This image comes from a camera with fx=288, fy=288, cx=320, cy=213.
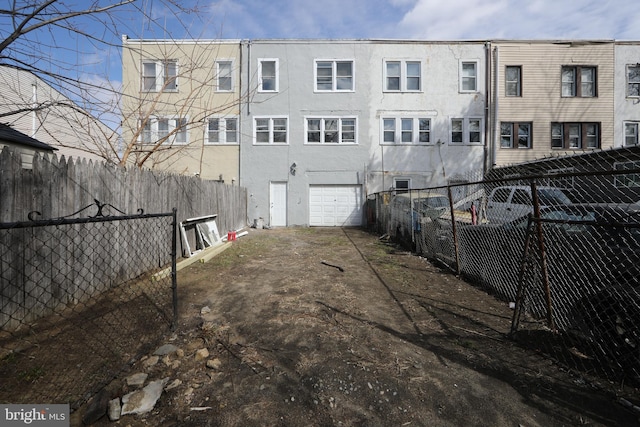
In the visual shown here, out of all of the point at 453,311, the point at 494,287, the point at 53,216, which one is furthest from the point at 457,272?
the point at 53,216

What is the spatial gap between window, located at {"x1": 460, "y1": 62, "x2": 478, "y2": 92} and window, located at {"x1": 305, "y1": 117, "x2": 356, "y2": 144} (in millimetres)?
6405

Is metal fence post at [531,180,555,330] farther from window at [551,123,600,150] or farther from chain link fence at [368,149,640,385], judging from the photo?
window at [551,123,600,150]

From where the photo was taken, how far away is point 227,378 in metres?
2.55

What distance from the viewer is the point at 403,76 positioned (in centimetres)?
1581

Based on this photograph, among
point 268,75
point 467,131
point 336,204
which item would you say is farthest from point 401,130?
point 268,75

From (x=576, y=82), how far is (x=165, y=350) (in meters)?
22.0

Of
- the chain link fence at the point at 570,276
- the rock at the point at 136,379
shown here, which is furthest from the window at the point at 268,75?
the rock at the point at 136,379

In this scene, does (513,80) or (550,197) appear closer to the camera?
(550,197)

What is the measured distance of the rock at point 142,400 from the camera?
213 centimetres

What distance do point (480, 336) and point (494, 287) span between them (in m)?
1.75

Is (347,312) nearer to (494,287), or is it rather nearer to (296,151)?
(494,287)

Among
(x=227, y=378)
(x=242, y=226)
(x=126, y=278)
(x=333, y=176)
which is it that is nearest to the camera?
(x=227, y=378)

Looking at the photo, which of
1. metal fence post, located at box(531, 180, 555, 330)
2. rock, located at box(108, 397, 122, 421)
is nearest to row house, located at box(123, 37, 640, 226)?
metal fence post, located at box(531, 180, 555, 330)

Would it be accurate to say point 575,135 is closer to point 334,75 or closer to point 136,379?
point 334,75
